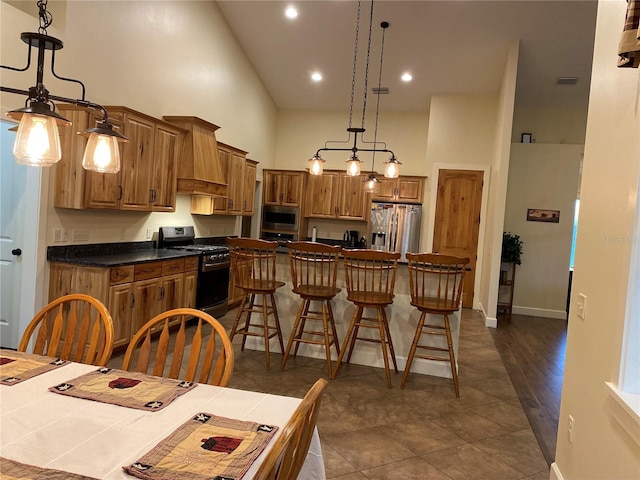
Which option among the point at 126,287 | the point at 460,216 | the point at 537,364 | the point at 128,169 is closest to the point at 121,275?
the point at 126,287

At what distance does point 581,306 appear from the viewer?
2.03m

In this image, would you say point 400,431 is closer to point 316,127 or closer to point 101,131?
point 101,131

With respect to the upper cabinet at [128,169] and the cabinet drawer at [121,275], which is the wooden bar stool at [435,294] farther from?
the upper cabinet at [128,169]

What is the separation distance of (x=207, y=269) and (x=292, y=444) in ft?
14.8

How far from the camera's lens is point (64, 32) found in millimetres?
3619

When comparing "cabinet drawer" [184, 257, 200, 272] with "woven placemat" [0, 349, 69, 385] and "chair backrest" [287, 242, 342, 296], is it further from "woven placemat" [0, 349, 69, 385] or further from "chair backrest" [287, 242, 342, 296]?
"woven placemat" [0, 349, 69, 385]

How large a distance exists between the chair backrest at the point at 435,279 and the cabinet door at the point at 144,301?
8.35 feet

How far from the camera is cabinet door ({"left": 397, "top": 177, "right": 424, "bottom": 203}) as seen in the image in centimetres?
716

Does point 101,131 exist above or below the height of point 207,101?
below

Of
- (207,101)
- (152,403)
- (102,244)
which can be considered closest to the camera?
(152,403)

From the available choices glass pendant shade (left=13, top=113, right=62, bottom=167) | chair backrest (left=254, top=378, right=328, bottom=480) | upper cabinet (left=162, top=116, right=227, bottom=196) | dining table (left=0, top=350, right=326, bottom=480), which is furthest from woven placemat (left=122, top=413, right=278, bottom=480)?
upper cabinet (left=162, top=116, right=227, bottom=196)

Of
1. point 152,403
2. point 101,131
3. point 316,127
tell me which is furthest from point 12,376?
point 316,127

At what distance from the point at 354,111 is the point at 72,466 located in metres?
7.68

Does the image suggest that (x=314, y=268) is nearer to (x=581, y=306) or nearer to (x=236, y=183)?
(x=581, y=306)
